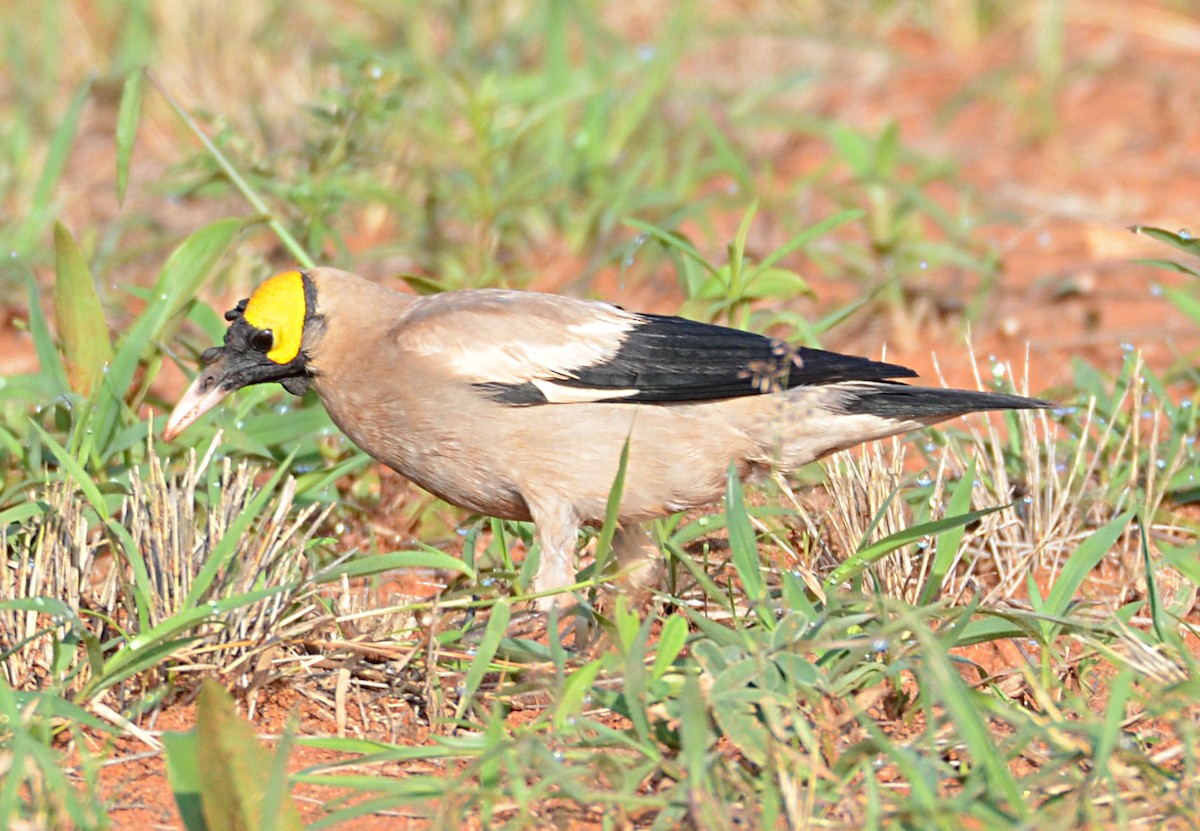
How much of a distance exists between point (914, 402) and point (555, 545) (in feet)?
3.38

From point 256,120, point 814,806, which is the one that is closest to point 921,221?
point 256,120

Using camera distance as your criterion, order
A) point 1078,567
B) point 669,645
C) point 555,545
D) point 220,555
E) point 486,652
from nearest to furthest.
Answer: point 669,645 < point 486,652 < point 220,555 < point 1078,567 < point 555,545

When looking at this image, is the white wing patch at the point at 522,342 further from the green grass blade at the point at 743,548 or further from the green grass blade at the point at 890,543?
the green grass blade at the point at 890,543

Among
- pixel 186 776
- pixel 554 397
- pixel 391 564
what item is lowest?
pixel 186 776

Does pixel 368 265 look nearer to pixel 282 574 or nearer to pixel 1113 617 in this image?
pixel 282 574

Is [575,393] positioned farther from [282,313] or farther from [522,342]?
[282,313]

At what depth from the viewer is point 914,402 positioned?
3.98m

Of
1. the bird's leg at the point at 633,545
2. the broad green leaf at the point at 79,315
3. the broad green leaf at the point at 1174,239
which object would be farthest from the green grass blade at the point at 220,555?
the broad green leaf at the point at 1174,239

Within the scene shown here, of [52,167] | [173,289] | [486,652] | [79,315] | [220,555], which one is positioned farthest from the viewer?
[52,167]

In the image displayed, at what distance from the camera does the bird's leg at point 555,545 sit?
383cm

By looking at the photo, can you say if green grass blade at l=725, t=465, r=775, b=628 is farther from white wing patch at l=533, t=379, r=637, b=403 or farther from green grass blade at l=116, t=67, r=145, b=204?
green grass blade at l=116, t=67, r=145, b=204

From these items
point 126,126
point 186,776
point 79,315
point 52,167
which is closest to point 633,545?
point 186,776

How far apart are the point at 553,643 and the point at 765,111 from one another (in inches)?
216

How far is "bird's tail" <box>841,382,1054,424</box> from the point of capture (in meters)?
3.89
